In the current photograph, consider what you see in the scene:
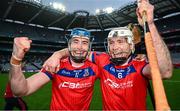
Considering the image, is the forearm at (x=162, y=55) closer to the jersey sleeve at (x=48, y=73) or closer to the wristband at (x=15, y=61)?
the wristband at (x=15, y=61)

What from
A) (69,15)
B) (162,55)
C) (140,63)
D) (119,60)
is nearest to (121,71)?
(119,60)

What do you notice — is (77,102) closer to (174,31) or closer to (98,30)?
(174,31)

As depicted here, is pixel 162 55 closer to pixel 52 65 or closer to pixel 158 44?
pixel 158 44

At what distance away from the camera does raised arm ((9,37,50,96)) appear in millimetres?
2568

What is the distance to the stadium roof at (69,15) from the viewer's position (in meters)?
44.2

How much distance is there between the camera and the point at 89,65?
3885mm

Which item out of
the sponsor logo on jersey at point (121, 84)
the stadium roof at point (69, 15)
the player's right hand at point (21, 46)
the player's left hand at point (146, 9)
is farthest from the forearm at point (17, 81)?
the stadium roof at point (69, 15)

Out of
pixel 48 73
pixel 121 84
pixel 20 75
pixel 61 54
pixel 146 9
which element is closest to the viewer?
pixel 146 9

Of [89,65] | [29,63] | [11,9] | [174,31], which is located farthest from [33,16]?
[89,65]

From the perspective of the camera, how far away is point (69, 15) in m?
52.9

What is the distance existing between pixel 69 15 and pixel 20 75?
5095cm

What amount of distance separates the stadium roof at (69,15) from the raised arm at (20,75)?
41566 mm

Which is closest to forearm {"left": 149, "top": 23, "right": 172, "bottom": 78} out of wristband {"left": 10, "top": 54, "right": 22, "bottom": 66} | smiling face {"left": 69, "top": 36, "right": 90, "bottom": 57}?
smiling face {"left": 69, "top": 36, "right": 90, "bottom": 57}

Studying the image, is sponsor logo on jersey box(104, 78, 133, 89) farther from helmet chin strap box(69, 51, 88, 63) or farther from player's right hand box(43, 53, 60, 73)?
player's right hand box(43, 53, 60, 73)
